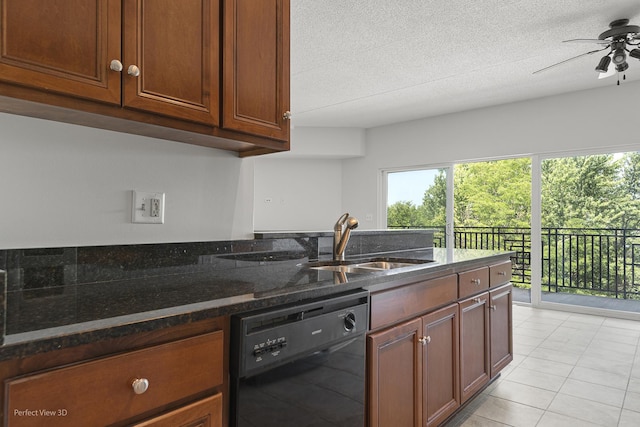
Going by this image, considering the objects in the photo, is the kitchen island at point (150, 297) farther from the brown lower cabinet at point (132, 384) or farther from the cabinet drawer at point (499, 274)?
the cabinet drawer at point (499, 274)

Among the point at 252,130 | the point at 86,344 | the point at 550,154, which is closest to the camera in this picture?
the point at 86,344

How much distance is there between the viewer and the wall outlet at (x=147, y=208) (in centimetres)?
139

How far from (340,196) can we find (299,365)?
6.27 metres

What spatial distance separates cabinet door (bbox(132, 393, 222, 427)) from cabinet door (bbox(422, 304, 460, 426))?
1.04 m

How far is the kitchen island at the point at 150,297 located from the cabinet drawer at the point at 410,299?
12 millimetres

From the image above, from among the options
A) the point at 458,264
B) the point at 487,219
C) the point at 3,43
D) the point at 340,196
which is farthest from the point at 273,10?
the point at 487,219

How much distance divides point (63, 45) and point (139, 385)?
0.84m

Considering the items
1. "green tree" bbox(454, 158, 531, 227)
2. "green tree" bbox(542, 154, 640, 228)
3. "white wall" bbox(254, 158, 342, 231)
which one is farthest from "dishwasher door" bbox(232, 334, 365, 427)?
"green tree" bbox(454, 158, 531, 227)

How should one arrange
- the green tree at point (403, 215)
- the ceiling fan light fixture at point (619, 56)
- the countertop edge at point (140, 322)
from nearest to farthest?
the countertop edge at point (140, 322), the ceiling fan light fixture at point (619, 56), the green tree at point (403, 215)

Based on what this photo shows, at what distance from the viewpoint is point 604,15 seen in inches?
117

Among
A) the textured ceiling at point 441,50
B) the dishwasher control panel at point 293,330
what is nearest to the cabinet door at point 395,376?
the dishwasher control panel at point 293,330

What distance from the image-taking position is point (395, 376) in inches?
60.3

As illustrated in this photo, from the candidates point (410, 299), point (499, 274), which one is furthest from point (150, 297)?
point (499, 274)

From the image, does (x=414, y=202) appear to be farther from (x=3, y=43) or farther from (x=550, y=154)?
(x=3, y=43)
